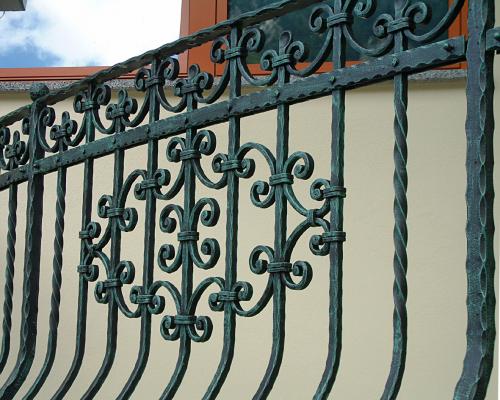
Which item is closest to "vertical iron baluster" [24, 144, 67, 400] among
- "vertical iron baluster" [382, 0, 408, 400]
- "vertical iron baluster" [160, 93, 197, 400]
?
"vertical iron baluster" [160, 93, 197, 400]

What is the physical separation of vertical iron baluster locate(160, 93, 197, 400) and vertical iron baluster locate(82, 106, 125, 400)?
10.3 inches

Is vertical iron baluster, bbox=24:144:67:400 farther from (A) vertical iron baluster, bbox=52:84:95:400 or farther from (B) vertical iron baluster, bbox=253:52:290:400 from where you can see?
(B) vertical iron baluster, bbox=253:52:290:400

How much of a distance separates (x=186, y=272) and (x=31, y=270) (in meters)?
0.71

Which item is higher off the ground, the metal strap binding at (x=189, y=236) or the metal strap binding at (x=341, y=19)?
the metal strap binding at (x=341, y=19)

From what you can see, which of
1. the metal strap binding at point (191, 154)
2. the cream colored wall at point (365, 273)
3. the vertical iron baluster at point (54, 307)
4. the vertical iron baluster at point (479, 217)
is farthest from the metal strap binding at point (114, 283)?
the cream colored wall at point (365, 273)

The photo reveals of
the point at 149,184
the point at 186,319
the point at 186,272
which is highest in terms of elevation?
the point at 149,184

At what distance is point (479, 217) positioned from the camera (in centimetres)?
173

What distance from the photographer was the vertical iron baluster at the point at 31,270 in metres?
2.88

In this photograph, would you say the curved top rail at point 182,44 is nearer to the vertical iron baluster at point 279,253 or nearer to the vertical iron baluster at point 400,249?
the vertical iron baluster at point 279,253

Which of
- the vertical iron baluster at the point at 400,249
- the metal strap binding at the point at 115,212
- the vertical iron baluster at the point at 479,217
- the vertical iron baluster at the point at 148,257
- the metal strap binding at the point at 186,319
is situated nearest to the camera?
the vertical iron baluster at the point at 479,217

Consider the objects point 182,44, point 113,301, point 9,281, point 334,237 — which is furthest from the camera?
point 9,281

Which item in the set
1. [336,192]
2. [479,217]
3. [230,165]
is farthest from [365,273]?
[479,217]

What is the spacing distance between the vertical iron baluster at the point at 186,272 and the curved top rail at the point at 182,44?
0.13 meters

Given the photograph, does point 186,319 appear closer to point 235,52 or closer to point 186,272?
point 186,272
